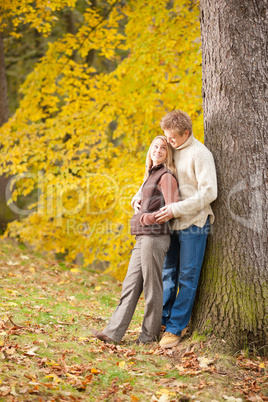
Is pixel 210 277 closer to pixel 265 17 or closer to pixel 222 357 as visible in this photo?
pixel 222 357

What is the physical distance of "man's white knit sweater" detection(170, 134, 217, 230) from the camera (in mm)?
3279

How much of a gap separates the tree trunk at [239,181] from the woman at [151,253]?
1.36 feet

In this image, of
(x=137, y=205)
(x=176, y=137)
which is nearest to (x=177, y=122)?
(x=176, y=137)

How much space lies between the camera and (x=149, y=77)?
628cm

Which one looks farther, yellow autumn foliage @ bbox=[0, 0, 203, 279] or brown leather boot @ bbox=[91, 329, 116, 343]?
yellow autumn foliage @ bbox=[0, 0, 203, 279]

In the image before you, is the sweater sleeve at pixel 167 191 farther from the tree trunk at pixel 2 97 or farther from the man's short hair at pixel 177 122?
the tree trunk at pixel 2 97

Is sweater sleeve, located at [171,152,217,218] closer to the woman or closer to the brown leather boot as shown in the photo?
the woman

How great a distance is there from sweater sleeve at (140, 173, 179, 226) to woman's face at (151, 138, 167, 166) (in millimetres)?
200

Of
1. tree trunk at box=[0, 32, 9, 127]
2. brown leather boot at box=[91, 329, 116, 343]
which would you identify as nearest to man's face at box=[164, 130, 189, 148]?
brown leather boot at box=[91, 329, 116, 343]

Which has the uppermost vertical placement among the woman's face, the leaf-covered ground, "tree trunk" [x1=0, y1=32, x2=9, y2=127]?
"tree trunk" [x1=0, y1=32, x2=9, y2=127]

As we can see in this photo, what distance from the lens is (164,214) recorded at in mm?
3385

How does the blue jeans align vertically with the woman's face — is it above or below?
below

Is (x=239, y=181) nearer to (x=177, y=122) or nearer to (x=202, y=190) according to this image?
(x=202, y=190)

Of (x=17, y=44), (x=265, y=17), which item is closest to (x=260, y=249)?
(x=265, y=17)
